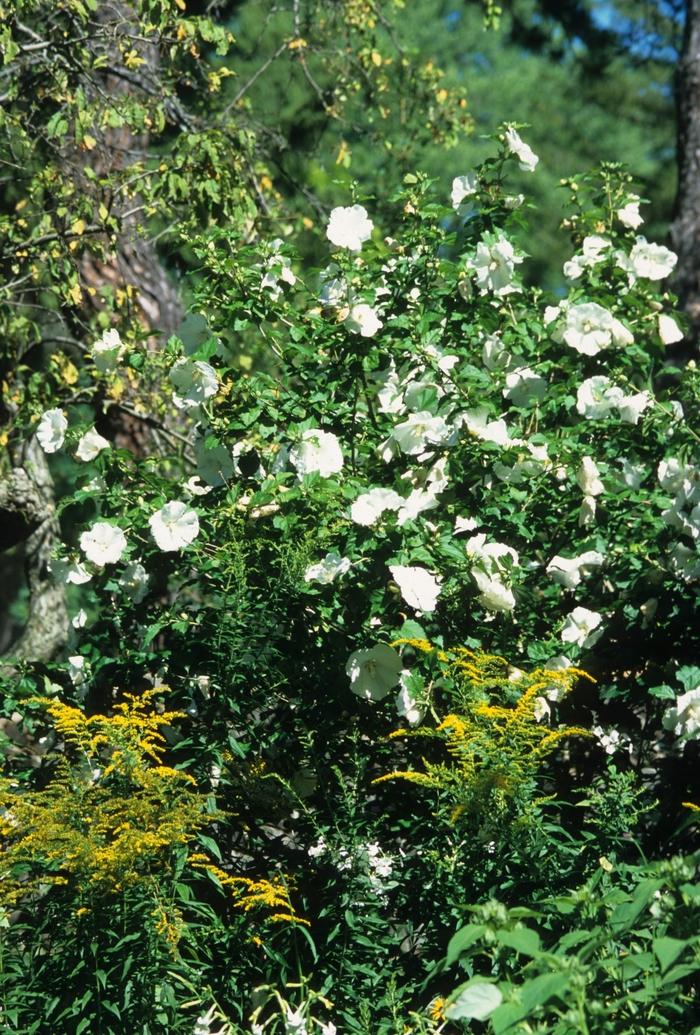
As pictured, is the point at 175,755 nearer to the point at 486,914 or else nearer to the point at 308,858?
the point at 308,858

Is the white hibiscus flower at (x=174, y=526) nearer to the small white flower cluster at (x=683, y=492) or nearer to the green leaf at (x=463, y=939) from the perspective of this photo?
the small white flower cluster at (x=683, y=492)

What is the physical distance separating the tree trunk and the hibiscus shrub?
11.7 feet

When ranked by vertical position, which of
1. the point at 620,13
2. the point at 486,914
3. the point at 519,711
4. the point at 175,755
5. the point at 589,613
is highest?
the point at 486,914

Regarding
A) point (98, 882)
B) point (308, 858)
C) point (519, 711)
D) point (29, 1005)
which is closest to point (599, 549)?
point (519, 711)

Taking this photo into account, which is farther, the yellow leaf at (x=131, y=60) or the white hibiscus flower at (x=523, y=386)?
the yellow leaf at (x=131, y=60)

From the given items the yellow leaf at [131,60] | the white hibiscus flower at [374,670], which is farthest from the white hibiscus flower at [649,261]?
the yellow leaf at [131,60]

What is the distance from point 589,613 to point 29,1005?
6.43ft

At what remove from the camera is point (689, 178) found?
870 cm

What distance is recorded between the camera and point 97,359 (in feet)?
16.0

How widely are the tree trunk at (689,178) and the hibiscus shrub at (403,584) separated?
357cm

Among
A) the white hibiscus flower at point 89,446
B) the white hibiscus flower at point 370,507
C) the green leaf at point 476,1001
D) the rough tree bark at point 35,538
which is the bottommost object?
the rough tree bark at point 35,538

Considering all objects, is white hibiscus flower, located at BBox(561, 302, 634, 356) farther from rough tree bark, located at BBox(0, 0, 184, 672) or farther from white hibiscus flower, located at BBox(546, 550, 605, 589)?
rough tree bark, located at BBox(0, 0, 184, 672)

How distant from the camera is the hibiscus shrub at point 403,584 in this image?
3.71 meters

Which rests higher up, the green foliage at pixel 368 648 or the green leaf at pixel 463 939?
the green leaf at pixel 463 939
